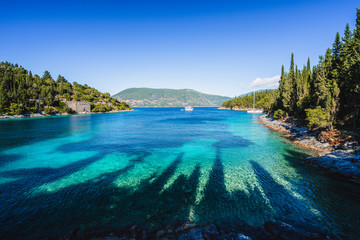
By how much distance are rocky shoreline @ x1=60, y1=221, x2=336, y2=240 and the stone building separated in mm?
142228

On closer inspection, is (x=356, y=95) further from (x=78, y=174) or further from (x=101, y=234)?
(x=78, y=174)

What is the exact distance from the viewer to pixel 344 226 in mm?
9406

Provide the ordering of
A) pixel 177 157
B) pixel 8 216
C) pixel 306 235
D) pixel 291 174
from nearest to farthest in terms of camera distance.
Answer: pixel 306 235, pixel 8 216, pixel 291 174, pixel 177 157

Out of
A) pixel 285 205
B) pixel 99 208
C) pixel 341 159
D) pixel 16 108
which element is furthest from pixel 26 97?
pixel 341 159

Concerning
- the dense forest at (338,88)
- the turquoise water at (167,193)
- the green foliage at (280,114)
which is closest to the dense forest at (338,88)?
the dense forest at (338,88)

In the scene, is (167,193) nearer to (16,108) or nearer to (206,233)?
(206,233)

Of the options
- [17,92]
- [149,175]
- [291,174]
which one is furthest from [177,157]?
[17,92]

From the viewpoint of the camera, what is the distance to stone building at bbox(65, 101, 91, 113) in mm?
127688

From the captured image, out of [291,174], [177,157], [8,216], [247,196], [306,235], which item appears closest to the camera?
[306,235]

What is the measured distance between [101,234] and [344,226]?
13.6 meters

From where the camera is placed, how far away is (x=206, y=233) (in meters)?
8.75

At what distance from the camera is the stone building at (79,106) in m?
128

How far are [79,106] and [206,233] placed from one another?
493ft

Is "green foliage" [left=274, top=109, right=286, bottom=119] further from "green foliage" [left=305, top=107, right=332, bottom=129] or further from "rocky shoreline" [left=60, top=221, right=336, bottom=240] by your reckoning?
"rocky shoreline" [left=60, top=221, right=336, bottom=240]
